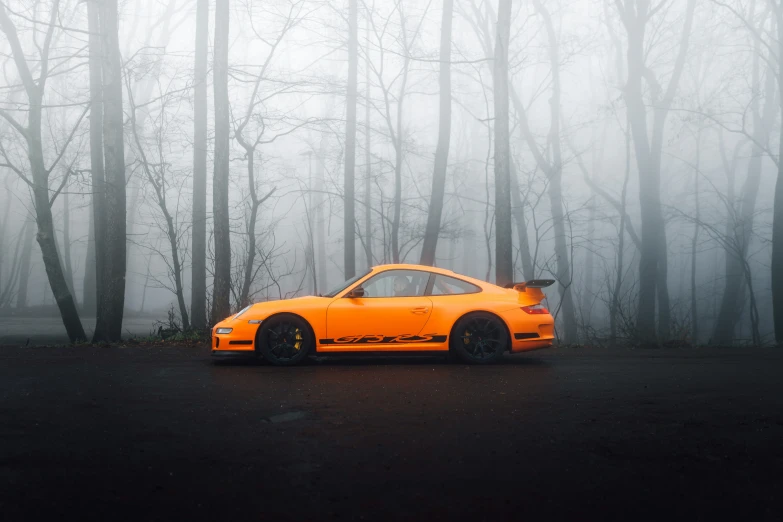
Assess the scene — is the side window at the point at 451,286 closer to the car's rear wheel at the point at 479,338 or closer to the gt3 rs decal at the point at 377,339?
the car's rear wheel at the point at 479,338

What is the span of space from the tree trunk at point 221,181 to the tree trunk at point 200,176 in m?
4.63

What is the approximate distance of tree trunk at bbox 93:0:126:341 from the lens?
1599 cm

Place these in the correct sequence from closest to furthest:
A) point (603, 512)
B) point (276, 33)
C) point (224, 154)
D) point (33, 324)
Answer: point (603, 512)
point (224, 154)
point (276, 33)
point (33, 324)

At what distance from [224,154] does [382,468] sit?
42.0ft

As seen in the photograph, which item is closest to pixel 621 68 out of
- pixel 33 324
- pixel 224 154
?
pixel 224 154

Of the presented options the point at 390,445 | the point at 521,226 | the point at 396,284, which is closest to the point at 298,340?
the point at 396,284

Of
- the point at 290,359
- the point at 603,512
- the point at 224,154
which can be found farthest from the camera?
the point at 224,154

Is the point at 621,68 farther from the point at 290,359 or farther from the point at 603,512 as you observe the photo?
the point at 603,512

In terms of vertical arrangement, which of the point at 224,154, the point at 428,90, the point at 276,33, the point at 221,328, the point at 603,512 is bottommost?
the point at 603,512

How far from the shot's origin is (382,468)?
15.2 ft

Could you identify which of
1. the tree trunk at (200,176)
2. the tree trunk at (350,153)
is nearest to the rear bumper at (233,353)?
the tree trunk at (200,176)

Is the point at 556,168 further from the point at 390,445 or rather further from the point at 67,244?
the point at 390,445

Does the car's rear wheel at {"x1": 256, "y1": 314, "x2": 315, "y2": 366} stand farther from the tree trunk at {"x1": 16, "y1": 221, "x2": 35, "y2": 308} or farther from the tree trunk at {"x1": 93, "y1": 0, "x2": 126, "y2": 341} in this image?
the tree trunk at {"x1": 16, "y1": 221, "x2": 35, "y2": 308}

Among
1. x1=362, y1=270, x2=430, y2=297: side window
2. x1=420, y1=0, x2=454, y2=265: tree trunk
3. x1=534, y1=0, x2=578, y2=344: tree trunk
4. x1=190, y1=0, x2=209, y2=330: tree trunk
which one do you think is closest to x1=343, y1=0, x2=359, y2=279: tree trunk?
x1=420, y1=0, x2=454, y2=265: tree trunk
